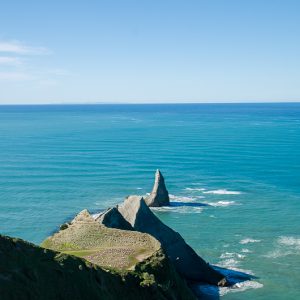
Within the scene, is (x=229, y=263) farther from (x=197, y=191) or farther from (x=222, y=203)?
(x=197, y=191)

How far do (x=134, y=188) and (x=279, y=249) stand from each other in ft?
133

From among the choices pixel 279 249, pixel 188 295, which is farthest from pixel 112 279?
pixel 279 249

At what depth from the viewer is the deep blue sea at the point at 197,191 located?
64.1 m

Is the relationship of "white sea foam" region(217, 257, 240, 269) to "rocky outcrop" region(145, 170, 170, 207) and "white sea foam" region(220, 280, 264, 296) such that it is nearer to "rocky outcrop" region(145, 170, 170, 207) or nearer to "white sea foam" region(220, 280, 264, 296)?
"white sea foam" region(220, 280, 264, 296)

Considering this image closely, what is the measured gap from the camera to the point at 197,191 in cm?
9944

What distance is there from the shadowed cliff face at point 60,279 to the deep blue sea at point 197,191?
1483 cm

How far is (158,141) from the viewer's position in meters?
179

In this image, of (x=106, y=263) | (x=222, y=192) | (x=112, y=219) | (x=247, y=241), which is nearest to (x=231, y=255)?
(x=247, y=241)

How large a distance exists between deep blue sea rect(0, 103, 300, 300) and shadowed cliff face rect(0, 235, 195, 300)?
14829 millimetres

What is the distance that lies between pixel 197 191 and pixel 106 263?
2217 inches

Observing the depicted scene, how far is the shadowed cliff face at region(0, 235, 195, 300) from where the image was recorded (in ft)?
104

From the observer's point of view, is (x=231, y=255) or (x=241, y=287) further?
(x=231, y=255)

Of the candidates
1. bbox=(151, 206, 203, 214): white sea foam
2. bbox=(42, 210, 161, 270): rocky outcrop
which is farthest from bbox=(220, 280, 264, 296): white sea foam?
bbox=(151, 206, 203, 214): white sea foam

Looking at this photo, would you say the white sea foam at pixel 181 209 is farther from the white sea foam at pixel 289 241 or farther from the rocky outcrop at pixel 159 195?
the white sea foam at pixel 289 241
